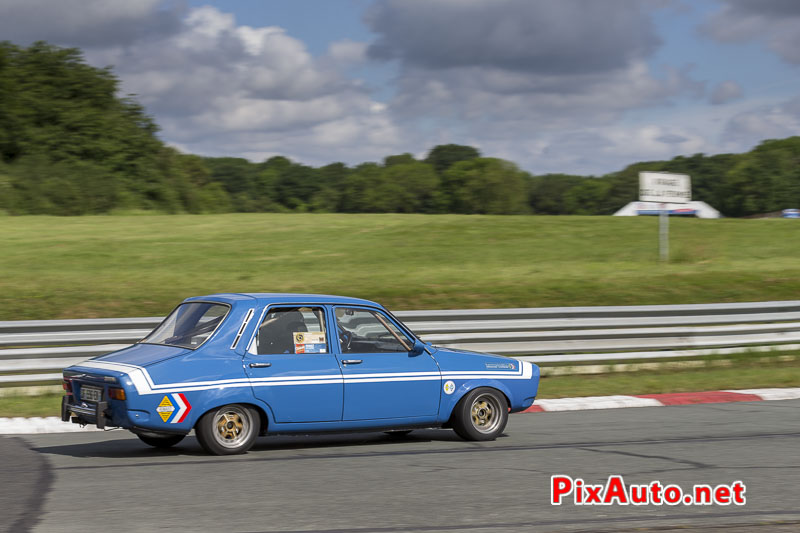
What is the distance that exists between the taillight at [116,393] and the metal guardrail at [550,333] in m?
4.96

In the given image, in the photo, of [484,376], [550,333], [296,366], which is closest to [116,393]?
[296,366]

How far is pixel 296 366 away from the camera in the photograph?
8.27 m

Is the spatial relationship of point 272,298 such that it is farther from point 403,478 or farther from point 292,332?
point 403,478

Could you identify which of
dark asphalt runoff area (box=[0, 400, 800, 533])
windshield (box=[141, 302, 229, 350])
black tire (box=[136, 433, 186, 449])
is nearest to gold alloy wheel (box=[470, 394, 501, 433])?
dark asphalt runoff area (box=[0, 400, 800, 533])

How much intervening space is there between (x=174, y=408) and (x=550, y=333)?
7927 millimetres

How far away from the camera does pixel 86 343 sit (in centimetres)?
1257

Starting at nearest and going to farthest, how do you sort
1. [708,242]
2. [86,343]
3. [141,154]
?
[86,343] → [708,242] → [141,154]

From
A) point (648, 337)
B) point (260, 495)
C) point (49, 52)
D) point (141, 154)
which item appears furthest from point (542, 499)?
point (49, 52)

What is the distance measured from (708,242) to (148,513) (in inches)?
850

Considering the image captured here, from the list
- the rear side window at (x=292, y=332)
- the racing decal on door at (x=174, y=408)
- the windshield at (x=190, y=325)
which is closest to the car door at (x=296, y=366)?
the rear side window at (x=292, y=332)

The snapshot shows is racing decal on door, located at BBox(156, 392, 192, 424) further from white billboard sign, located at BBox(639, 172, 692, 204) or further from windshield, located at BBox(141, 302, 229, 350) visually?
white billboard sign, located at BBox(639, 172, 692, 204)

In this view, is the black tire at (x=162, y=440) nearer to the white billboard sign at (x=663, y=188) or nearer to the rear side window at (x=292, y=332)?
the rear side window at (x=292, y=332)

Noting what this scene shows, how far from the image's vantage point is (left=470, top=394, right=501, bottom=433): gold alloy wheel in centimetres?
912

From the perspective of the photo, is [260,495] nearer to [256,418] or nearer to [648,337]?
[256,418]
